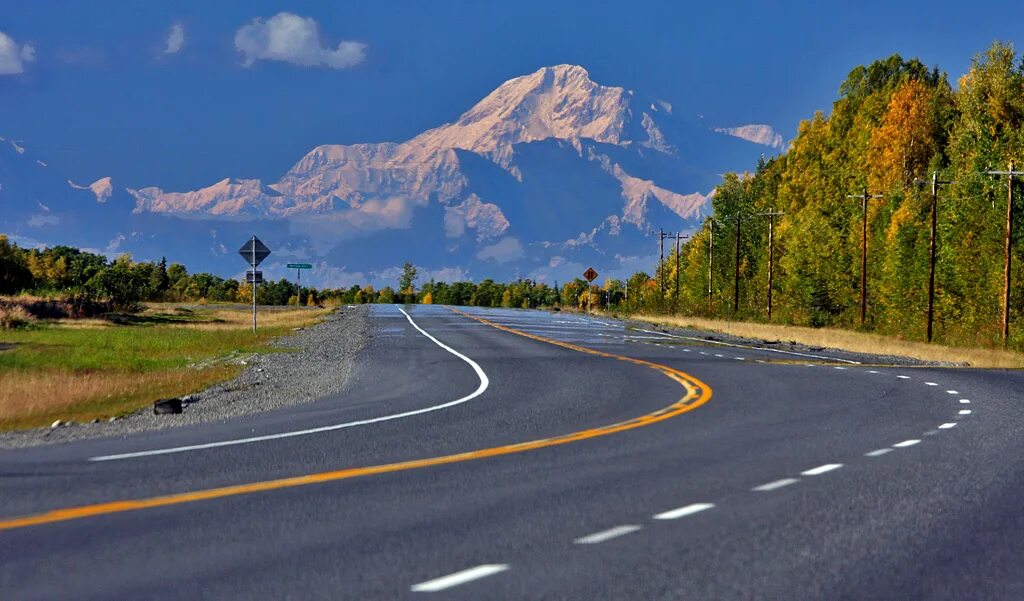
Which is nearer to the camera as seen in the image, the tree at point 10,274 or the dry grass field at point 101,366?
the dry grass field at point 101,366

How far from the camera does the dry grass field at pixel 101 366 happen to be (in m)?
18.2

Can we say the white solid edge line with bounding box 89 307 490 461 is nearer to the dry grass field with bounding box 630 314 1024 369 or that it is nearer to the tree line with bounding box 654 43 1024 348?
the dry grass field with bounding box 630 314 1024 369

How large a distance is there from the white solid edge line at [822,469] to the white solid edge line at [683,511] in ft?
6.53

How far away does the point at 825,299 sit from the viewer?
70125 millimetres

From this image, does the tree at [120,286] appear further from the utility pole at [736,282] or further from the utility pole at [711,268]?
the utility pole at [711,268]

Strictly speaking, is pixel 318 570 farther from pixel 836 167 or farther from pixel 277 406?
pixel 836 167

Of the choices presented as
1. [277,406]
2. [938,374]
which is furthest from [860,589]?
[938,374]

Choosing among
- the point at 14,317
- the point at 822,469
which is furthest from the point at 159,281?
the point at 822,469

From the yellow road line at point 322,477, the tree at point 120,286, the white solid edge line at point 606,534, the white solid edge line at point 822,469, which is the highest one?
the tree at point 120,286

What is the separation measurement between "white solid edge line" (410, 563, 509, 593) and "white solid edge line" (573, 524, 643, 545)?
2.73 ft

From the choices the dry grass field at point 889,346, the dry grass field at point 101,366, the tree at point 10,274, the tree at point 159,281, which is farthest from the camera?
the tree at point 159,281

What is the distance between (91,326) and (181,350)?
20.6 meters

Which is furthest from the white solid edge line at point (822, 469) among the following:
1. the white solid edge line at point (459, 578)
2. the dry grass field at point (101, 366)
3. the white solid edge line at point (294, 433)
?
the dry grass field at point (101, 366)

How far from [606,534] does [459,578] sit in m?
1.49
